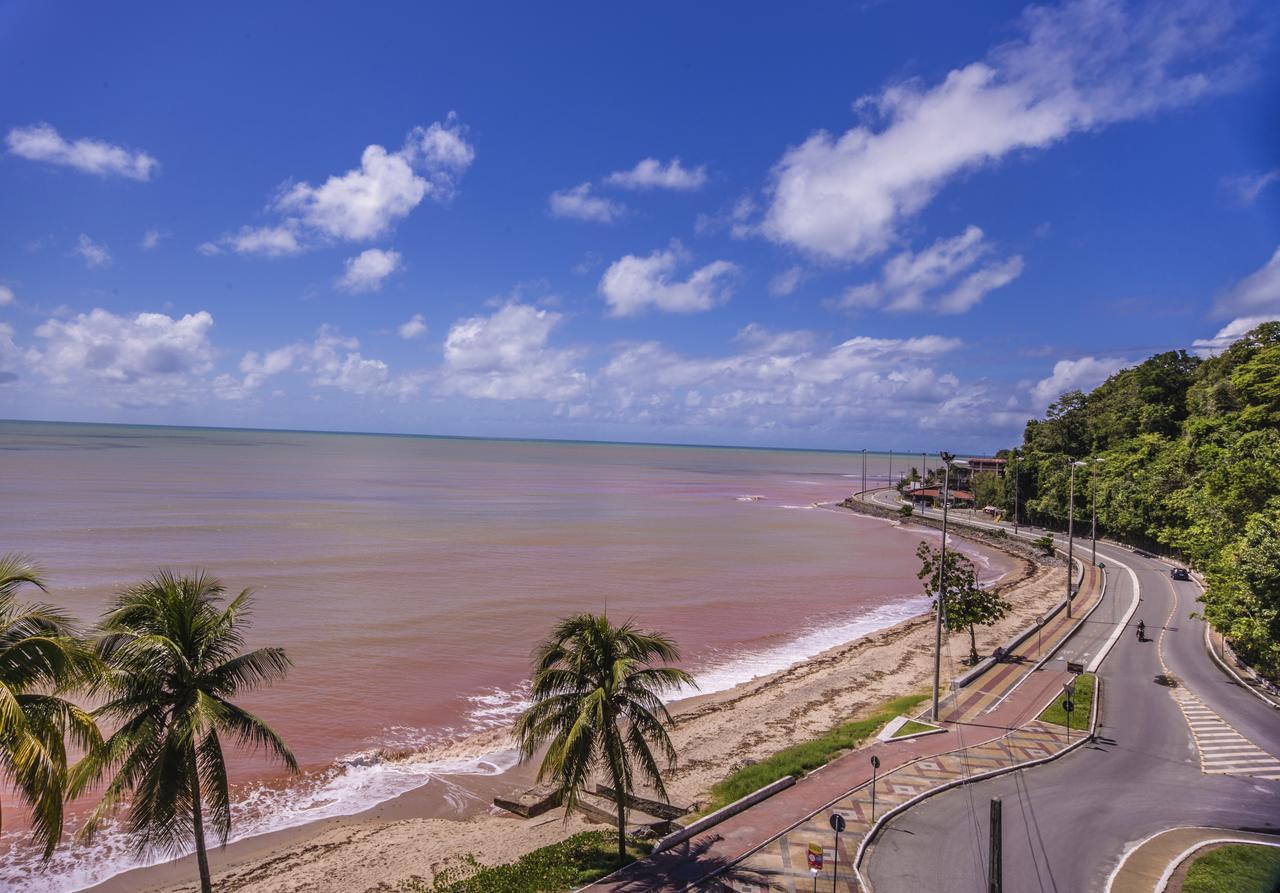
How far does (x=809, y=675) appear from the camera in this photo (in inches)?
1336

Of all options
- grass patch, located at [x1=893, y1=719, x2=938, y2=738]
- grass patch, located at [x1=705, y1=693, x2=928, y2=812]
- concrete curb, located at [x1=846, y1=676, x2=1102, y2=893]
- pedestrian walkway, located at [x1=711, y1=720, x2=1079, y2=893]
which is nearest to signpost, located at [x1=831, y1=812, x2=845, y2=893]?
pedestrian walkway, located at [x1=711, y1=720, x2=1079, y2=893]

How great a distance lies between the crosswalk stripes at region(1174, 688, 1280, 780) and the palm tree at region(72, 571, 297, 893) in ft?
86.2

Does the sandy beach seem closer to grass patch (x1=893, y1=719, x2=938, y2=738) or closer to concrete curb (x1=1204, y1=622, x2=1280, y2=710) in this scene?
grass patch (x1=893, y1=719, x2=938, y2=738)

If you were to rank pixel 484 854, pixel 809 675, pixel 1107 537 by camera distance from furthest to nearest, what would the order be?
pixel 1107 537, pixel 809 675, pixel 484 854

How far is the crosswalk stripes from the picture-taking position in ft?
67.9

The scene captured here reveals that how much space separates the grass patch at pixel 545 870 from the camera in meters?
15.1

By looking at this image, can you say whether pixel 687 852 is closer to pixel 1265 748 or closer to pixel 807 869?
pixel 807 869

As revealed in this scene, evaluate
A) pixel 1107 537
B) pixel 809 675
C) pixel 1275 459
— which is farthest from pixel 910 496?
pixel 809 675

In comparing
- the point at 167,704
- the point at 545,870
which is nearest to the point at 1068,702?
the point at 545,870

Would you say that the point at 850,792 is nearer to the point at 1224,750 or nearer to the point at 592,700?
the point at 592,700

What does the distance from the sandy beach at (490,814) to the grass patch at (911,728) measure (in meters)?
3.41

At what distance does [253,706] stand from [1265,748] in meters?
36.4

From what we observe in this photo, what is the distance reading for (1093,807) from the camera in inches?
717

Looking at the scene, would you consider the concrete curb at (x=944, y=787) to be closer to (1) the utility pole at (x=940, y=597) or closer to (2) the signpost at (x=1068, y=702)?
(2) the signpost at (x=1068, y=702)
